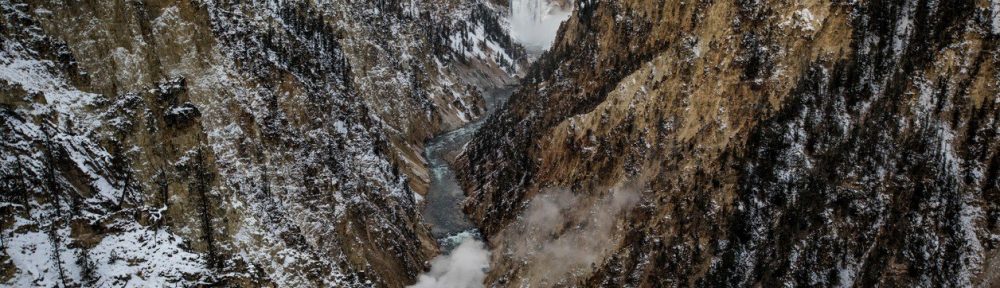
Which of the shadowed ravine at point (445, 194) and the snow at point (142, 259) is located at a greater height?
the shadowed ravine at point (445, 194)

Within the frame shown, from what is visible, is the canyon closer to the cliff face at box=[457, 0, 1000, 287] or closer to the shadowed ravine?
the cliff face at box=[457, 0, 1000, 287]

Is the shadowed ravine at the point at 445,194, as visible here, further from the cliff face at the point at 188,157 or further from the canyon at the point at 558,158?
the cliff face at the point at 188,157

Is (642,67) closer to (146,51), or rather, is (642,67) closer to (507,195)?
(507,195)

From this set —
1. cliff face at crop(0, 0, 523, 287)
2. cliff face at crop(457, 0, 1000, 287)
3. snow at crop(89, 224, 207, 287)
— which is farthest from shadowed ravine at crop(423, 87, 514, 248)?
snow at crop(89, 224, 207, 287)

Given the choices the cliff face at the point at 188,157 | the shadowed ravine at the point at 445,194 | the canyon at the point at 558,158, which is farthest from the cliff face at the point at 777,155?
the cliff face at the point at 188,157

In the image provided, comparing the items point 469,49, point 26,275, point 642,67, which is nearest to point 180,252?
point 26,275

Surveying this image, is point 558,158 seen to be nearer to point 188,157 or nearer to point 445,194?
point 445,194

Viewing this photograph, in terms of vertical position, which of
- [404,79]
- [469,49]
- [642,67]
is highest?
[469,49]
